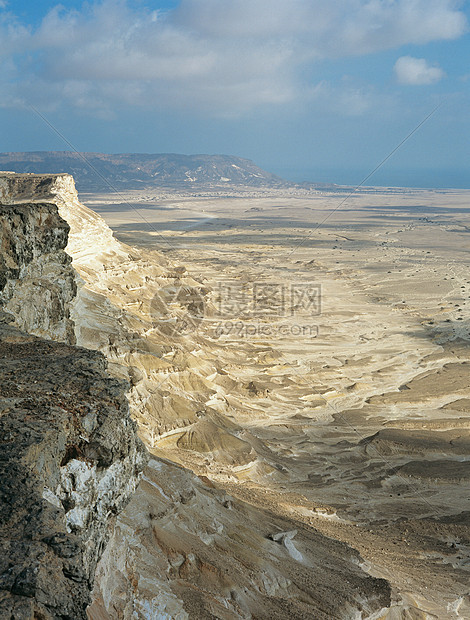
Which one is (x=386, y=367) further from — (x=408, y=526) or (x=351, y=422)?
(x=408, y=526)

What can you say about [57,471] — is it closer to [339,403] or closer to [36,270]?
[36,270]

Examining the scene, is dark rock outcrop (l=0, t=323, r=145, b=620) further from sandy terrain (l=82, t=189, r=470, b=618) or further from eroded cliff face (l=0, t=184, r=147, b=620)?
sandy terrain (l=82, t=189, r=470, b=618)

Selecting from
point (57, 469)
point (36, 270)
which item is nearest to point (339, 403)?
point (36, 270)

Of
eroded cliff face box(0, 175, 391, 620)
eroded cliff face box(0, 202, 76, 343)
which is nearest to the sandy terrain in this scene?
eroded cliff face box(0, 175, 391, 620)

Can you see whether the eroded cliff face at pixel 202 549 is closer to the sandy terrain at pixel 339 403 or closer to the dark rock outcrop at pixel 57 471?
the sandy terrain at pixel 339 403

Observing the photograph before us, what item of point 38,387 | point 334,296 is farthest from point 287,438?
point 334,296

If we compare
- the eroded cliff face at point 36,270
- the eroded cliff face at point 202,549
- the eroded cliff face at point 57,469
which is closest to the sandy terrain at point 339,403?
the eroded cliff face at point 202,549
